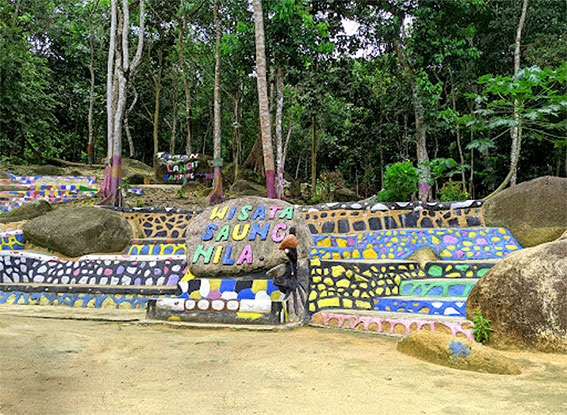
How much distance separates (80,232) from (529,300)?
7137mm

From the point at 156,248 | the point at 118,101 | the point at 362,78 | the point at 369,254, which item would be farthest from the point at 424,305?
the point at 362,78

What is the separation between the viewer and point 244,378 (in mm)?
3102

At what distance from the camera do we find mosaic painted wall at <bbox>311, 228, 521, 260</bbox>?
742cm

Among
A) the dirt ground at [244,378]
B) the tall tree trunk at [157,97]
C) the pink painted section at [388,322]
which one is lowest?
the dirt ground at [244,378]


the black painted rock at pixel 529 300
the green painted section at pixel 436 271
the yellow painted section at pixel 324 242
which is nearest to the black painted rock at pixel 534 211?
the green painted section at pixel 436 271

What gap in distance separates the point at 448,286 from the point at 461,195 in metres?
5.44

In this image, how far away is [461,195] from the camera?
1070 centimetres

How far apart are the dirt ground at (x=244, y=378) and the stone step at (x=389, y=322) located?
329 mm

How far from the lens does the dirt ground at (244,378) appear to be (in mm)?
2531

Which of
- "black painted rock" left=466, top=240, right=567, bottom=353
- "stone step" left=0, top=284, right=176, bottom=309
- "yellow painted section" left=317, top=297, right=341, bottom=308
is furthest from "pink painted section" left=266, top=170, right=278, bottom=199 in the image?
"black painted rock" left=466, top=240, right=567, bottom=353

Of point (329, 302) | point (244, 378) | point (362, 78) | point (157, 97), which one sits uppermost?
point (157, 97)

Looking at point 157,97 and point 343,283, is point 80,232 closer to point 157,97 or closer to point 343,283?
point 343,283

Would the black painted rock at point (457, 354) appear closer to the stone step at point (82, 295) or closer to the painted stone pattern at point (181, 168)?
the stone step at point (82, 295)

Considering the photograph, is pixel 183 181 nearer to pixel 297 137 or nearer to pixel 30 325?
pixel 297 137
